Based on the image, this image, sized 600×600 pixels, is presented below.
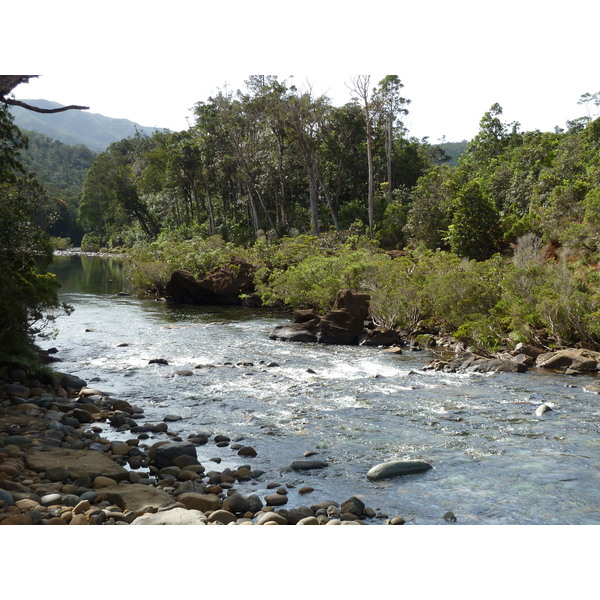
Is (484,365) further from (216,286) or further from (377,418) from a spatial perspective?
(216,286)

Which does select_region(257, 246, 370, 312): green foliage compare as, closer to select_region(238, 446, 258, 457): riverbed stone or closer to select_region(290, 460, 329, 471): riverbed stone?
select_region(238, 446, 258, 457): riverbed stone

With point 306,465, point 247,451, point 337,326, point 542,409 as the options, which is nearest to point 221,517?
point 306,465

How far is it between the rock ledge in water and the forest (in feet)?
24.1

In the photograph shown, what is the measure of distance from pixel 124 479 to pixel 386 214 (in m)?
28.6

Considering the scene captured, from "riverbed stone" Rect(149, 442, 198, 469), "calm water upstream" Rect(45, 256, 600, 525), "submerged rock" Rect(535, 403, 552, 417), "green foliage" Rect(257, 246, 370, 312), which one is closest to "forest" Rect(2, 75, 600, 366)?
"green foliage" Rect(257, 246, 370, 312)

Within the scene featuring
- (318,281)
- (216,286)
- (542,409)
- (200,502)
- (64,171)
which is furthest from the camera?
(64,171)

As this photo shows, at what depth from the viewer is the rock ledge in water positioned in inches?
261

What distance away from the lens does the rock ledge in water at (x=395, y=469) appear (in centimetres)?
662

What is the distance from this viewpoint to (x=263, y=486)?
6.42 m

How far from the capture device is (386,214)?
109 ft

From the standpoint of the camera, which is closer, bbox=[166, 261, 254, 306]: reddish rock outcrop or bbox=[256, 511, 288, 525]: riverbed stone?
bbox=[256, 511, 288, 525]: riverbed stone

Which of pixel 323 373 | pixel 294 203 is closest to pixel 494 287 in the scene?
pixel 323 373

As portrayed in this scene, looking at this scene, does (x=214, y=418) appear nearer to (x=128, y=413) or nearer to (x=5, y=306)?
(x=128, y=413)
